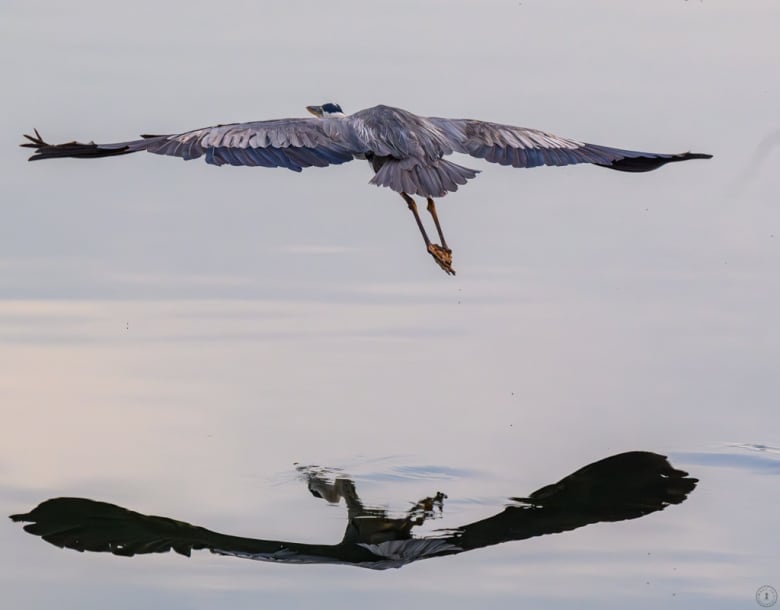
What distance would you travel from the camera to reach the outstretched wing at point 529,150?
10430mm

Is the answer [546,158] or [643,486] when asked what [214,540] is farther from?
[546,158]

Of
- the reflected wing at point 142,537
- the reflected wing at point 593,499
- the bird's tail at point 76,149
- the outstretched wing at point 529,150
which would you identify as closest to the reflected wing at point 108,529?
the reflected wing at point 142,537

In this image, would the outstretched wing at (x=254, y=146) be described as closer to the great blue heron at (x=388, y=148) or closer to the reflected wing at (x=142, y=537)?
the great blue heron at (x=388, y=148)

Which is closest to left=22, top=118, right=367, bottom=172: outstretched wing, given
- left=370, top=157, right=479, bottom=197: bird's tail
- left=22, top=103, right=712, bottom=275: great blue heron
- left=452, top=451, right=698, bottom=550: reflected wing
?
left=22, top=103, right=712, bottom=275: great blue heron

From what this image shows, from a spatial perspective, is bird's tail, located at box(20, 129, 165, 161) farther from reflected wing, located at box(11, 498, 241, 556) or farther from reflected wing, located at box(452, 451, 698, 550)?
reflected wing, located at box(452, 451, 698, 550)

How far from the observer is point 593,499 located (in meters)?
8.32

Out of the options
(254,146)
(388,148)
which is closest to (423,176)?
(388,148)

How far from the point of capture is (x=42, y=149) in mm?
9164

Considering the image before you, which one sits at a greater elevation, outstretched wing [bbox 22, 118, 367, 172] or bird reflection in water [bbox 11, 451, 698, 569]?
outstretched wing [bbox 22, 118, 367, 172]

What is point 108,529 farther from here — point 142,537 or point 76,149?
point 76,149

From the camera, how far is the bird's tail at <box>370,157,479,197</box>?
30.2ft

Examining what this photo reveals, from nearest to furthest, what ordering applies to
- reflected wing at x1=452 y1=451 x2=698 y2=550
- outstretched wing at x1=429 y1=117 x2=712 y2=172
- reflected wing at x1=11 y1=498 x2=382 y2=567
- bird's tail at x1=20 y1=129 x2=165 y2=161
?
reflected wing at x1=11 y1=498 x2=382 y2=567 < reflected wing at x1=452 y1=451 x2=698 y2=550 < bird's tail at x1=20 y1=129 x2=165 y2=161 < outstretched wing at x1=429 y1=117 x2=712 y2=172

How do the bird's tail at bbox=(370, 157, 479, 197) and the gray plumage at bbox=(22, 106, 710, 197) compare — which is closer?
the bird's tail at bbox=(370, 157, 479, 197)

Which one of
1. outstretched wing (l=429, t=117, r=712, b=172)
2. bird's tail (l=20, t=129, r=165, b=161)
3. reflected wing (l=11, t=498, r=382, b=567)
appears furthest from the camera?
outstretched wing (l=429, t=117, r=712, b=172)
